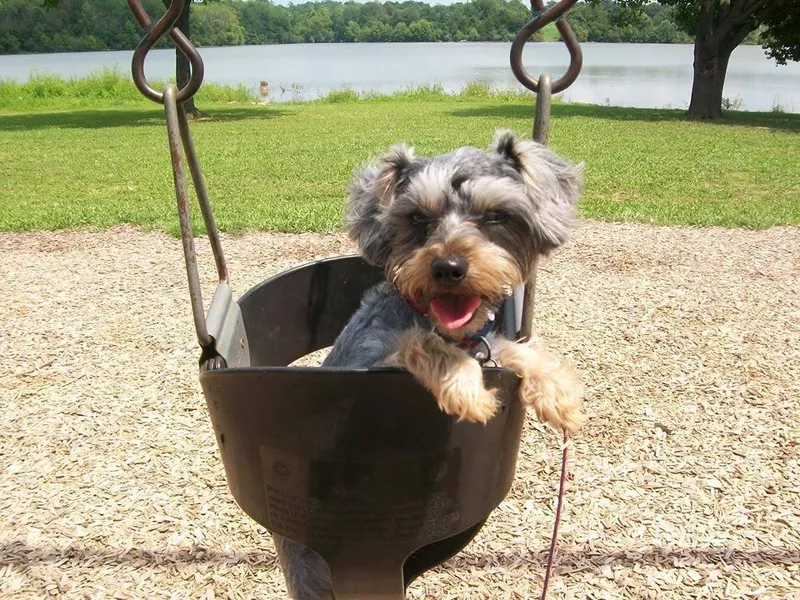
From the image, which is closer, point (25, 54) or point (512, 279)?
point (512, 279)

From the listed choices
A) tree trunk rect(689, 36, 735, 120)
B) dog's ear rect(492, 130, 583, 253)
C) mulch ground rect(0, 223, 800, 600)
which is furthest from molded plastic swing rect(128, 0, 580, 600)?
tree trunk rect(689, 36, 735, 120)

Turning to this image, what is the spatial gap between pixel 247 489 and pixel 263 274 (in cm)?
487

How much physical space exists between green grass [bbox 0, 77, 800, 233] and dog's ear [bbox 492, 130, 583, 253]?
5.63 meters

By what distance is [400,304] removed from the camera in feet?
8.66

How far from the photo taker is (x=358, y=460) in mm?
1918

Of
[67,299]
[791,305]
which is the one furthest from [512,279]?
[67,299]

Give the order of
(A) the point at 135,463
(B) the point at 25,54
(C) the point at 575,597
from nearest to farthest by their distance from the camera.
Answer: (C) the point at 575,597 < (A) the point at 135,463 < (B) the point at 25,54

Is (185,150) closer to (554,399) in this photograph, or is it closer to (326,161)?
(554,399)

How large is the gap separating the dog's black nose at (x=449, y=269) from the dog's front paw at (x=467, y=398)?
0.36 metres

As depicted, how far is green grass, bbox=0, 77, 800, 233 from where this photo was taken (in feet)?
30.1

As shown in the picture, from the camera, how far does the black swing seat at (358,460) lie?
1837mm

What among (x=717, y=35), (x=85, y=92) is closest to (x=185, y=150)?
(x=717, y=35)

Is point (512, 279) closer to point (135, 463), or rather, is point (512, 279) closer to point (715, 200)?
point (135, 463)

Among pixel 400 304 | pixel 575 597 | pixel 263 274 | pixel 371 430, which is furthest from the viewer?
pixel 263 274
